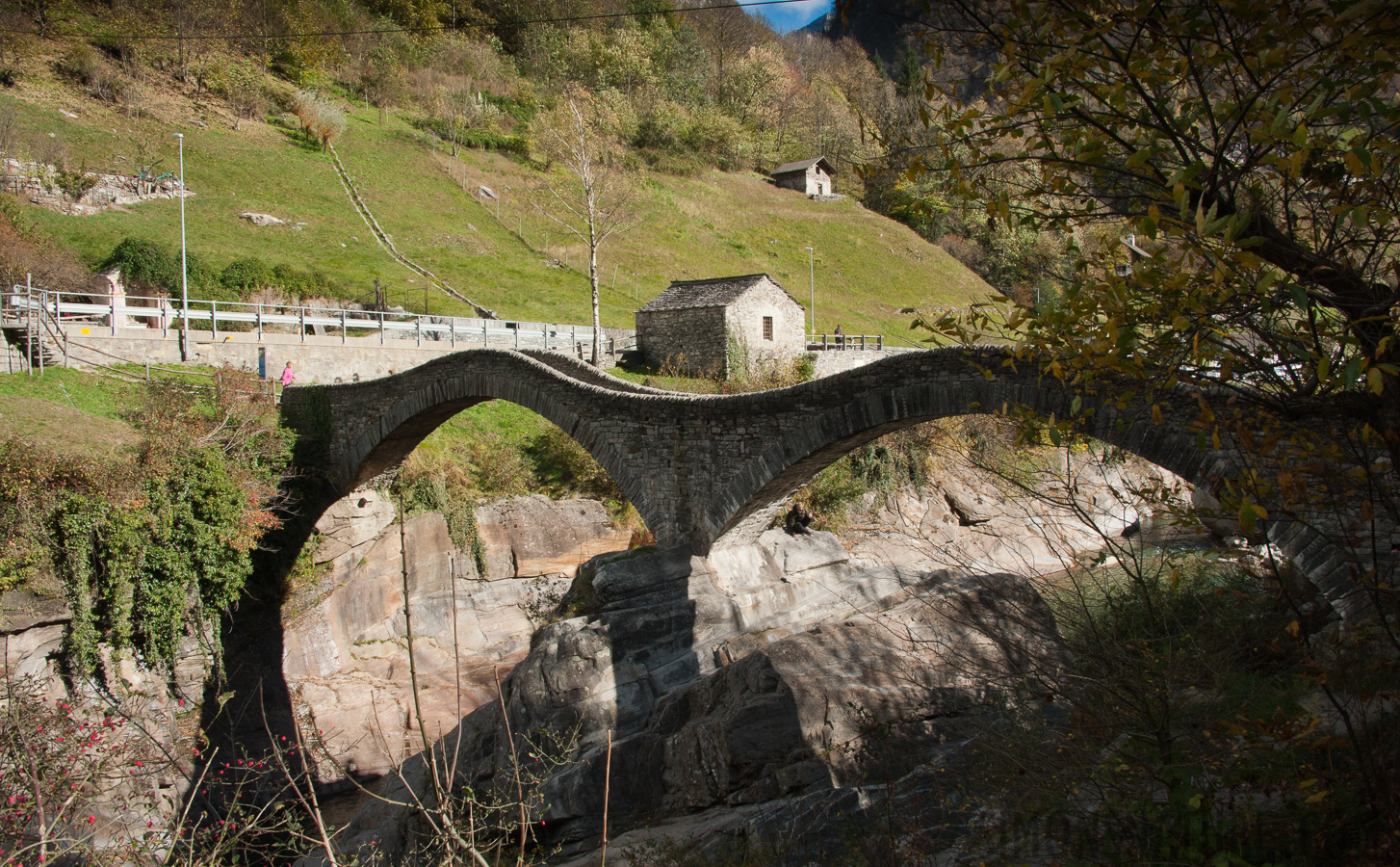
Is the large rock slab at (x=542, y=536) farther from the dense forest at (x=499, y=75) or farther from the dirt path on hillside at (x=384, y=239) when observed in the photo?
the dense forest at (x=499, y=75)

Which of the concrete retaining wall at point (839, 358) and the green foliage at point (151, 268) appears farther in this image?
the concrete retaining wall at point (839, 358)

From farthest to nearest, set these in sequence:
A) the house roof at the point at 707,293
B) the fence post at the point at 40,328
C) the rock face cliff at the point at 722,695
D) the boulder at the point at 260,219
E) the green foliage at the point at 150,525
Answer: the boulder at the point at 260,219
the house roof at the point at 707,293
the fence post at the point at 40,328
the green foliage at the point at 150,525
the rock face cliff at the point at 722,695

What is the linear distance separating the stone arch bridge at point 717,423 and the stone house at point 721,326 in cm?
828

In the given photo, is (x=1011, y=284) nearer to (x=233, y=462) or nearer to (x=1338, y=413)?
(x=233, y=462)

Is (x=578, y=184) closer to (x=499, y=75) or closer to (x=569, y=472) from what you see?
→ (x=499, y=75)

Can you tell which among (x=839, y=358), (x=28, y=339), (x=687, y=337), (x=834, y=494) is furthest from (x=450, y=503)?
(x=839, y=358)

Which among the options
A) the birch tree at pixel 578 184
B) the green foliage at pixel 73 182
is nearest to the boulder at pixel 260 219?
the green foliage at pixel 73 182

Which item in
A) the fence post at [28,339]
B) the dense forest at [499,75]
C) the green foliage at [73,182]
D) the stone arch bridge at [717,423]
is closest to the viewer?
the stone arch bridge at [717,423]

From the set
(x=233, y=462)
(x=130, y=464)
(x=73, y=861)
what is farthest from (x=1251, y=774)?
(x=233, y=462)

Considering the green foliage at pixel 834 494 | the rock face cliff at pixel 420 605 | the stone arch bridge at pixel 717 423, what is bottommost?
the rock face cliff at pixel 420 605

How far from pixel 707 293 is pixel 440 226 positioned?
767 inches

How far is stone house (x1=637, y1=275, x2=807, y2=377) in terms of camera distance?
2611cm

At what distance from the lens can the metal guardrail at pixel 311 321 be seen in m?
19.3

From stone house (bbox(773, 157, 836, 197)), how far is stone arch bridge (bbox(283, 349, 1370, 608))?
4620 cm
